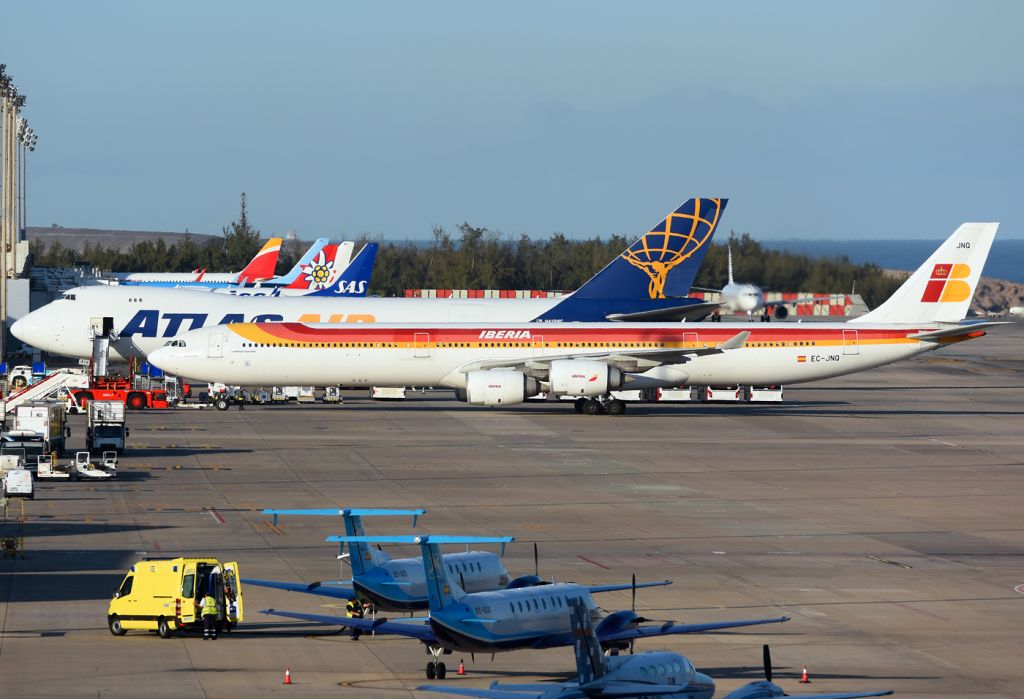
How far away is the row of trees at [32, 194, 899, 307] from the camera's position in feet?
440

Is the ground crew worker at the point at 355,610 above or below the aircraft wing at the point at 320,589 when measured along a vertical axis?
below

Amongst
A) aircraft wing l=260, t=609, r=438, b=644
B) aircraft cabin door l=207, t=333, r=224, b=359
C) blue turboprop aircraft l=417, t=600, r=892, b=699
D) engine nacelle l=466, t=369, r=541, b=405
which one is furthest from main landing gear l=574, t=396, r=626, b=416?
blue turboprop aircraft l=417, t=600, r=892, b=699

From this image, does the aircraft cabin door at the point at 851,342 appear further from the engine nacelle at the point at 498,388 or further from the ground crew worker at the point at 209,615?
the ground crew worker at the point at 209,615

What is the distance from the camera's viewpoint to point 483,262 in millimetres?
165125

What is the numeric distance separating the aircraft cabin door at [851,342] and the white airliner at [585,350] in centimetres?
4

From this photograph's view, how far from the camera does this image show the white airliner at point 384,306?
241ft

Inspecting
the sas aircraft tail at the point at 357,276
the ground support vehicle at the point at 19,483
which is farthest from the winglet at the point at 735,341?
the sas aircraft tail at the point at 357,276

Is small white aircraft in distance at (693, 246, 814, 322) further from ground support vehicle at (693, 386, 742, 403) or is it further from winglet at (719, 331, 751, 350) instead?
winglet at (719, 331, 751, 350)

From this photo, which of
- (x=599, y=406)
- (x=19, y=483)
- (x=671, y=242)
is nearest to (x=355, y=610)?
(x=19, y=483)

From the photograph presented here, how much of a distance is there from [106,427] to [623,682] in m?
36.6

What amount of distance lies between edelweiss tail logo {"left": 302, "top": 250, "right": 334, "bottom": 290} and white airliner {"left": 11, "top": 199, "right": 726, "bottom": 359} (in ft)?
148

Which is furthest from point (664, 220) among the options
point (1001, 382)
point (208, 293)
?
point (1001, 382)

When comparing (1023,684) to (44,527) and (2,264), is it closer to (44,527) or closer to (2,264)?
(44,527)

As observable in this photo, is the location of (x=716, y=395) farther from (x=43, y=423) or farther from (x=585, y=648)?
(x=585, y=648)
